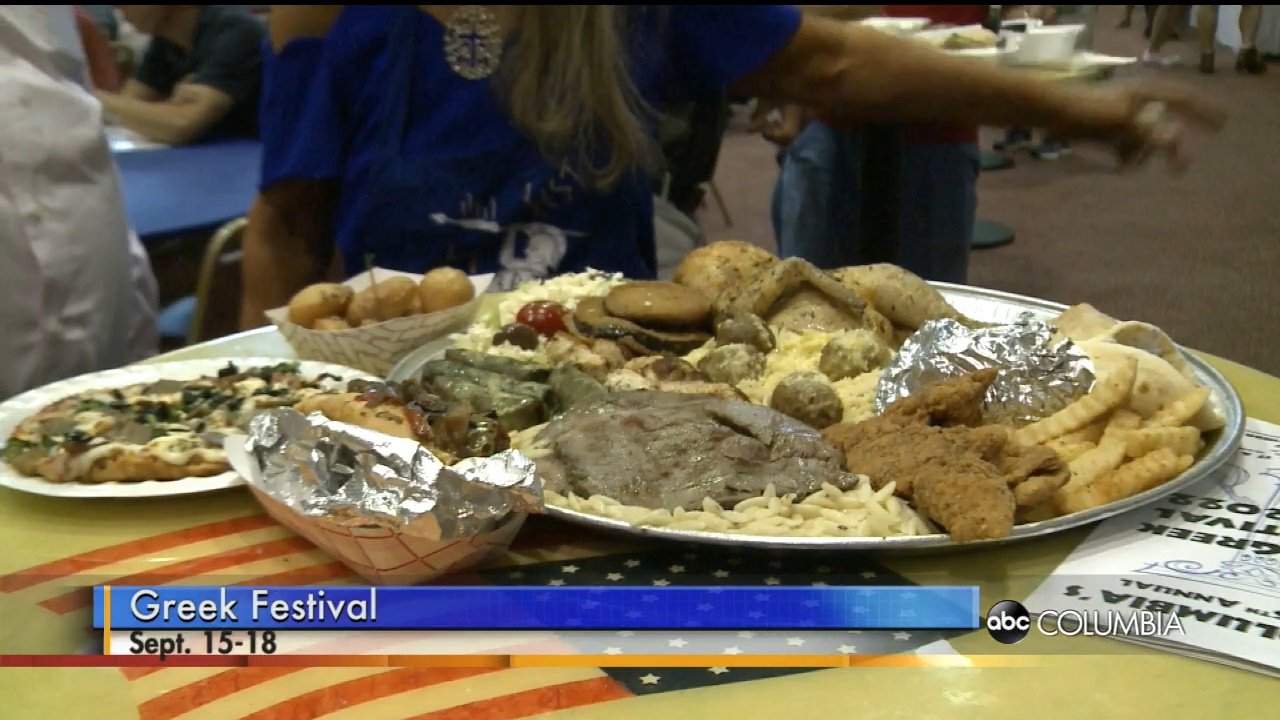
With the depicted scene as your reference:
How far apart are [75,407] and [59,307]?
0.41 meters

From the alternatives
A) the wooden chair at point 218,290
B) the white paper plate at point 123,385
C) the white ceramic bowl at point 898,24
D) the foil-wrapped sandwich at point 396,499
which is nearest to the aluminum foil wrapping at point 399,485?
the foil-wrapped sandwich at point 396,499

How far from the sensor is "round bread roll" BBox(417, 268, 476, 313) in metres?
1.04

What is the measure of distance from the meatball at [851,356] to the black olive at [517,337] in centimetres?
27

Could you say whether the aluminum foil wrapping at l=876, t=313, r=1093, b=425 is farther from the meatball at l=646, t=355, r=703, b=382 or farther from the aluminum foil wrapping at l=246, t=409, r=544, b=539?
the aluminum foil wrapping at l=246, t=409, r=544, b=539

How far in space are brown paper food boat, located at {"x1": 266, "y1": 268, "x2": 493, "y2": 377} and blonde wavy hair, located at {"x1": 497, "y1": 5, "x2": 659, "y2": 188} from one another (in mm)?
305

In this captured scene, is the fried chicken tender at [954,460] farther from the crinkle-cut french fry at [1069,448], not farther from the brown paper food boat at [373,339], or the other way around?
the brown paper food boat at [373,339]

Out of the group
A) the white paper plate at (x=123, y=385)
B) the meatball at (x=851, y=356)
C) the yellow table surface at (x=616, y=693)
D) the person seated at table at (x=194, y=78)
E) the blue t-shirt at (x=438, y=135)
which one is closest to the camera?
the yellow table surface at (x=616, y=693)

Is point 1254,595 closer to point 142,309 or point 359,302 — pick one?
point 359,302

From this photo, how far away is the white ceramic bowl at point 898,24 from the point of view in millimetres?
1136

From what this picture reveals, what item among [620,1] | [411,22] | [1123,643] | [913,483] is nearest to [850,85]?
[620,1]

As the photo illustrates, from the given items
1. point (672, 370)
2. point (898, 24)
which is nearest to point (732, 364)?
point (672, 370)

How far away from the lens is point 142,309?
140 centimetres

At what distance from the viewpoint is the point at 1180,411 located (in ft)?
2.45

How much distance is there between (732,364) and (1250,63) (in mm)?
437
